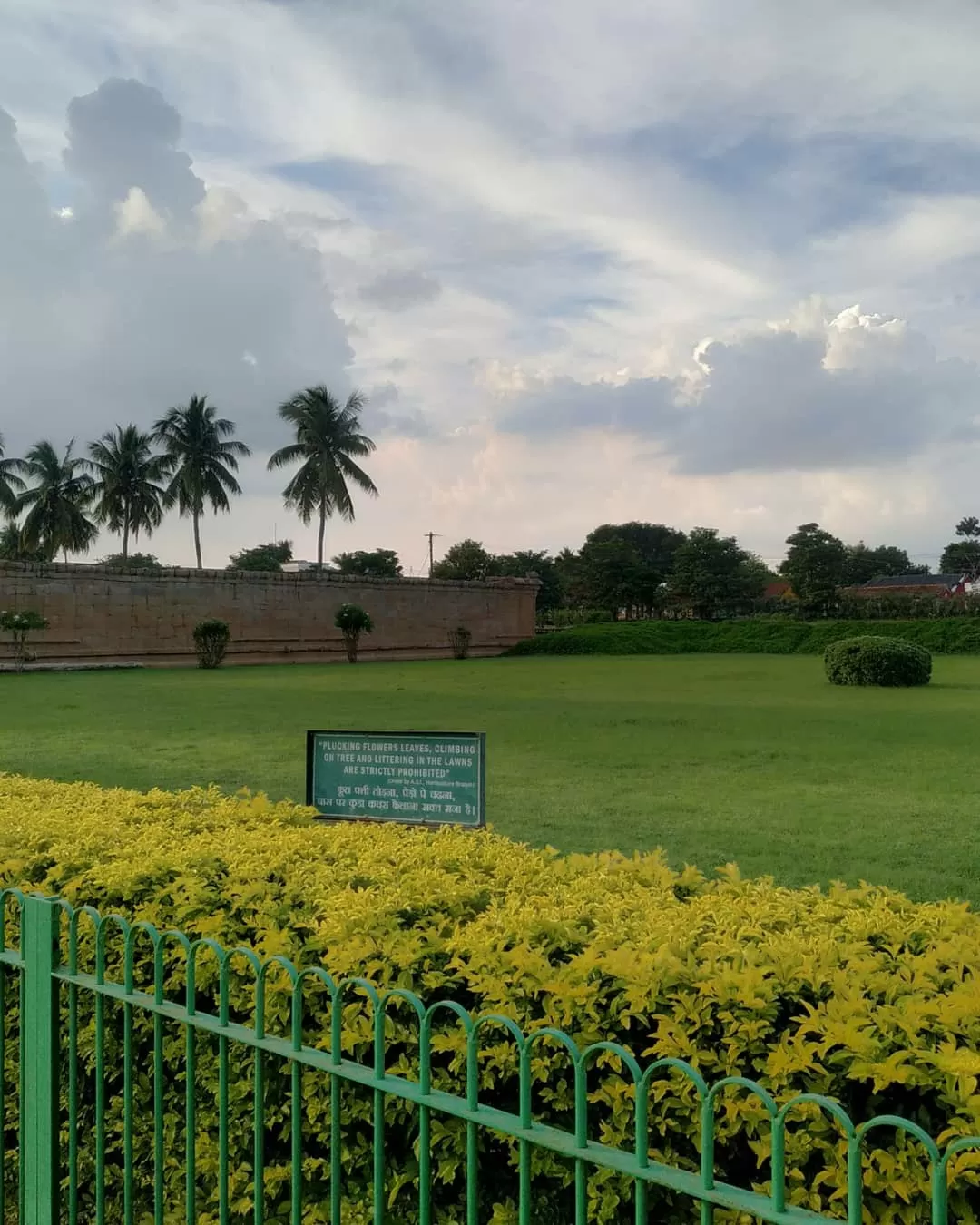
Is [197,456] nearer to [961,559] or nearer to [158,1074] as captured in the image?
[158,1074]

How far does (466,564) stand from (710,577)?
533 inches

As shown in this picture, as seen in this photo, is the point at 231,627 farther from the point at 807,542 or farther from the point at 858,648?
the point at 807,542

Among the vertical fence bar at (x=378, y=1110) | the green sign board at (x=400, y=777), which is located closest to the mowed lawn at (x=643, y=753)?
the green sign board at (x=400, y=777)

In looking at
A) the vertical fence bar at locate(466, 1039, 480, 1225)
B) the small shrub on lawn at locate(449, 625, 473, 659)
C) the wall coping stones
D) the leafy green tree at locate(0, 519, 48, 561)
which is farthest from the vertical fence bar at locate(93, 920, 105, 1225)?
the leafy green tree at locate(0, 519, 48, 561)

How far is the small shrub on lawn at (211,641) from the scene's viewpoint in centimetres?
2714

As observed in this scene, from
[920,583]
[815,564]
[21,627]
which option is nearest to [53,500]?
[21,627]

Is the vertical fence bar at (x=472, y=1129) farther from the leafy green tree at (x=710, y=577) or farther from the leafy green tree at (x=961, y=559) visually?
the leafy green tree at (x=961, y=559)

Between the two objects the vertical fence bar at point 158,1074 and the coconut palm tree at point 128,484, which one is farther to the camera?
the coconut palm tree at point 128,484

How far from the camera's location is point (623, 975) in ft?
6.59

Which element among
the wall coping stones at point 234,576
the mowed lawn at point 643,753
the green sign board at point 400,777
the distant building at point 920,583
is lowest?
the mowed lawn at point 643,753

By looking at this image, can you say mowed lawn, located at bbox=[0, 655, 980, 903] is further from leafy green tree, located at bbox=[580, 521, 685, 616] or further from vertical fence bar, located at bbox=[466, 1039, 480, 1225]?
leafy green tree, located at bbox=[580, 521, 685, 616]

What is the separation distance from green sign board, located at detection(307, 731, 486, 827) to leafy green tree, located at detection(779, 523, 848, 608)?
47.9 meters

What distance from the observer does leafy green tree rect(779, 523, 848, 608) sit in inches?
2053

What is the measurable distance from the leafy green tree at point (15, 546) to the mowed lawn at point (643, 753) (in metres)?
24.8
